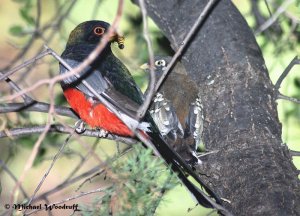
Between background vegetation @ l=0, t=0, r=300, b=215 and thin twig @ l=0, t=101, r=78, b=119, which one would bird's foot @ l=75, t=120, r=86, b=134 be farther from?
thin twig @ l=0, t=101, r=78, b=119

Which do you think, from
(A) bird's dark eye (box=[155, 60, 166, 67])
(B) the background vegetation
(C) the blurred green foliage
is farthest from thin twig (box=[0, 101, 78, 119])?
(A) bird's dark eye (box=[155, 60, 166, 67])

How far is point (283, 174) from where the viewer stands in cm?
386

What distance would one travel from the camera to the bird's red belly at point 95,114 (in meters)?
4.65

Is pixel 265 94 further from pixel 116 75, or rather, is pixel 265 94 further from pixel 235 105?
pixel 116 75

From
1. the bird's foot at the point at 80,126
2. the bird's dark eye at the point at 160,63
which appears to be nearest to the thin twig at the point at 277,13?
the bird's dark eye at the point at 160,63

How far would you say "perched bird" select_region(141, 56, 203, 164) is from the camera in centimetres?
520

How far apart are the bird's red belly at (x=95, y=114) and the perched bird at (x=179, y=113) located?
63 centimetres

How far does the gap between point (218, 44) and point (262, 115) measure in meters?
0.81

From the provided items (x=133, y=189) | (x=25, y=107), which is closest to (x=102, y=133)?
(x=25, y=107)

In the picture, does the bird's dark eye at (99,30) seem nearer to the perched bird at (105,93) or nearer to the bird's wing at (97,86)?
the perched bird at (105,93)

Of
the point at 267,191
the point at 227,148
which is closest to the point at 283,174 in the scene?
the point at 267,191

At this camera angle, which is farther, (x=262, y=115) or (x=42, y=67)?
(x=42, y=67)

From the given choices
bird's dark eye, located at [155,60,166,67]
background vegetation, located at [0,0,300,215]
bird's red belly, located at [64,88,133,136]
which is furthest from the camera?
bird's dark eye, located at [155,60,166,67]

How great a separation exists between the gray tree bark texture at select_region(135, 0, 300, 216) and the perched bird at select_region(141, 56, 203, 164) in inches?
17.8
